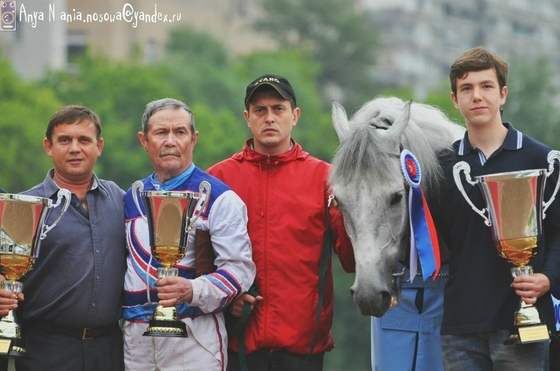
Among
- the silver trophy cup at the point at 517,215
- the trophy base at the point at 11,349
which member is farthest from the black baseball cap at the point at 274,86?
the trophy base at the point at 11,349

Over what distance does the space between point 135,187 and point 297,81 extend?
187 ft

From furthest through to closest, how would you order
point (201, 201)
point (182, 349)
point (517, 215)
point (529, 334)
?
1. point (201, 201)
2. point (182, 349)
3. point (517, 215)
4. point (529, 334)

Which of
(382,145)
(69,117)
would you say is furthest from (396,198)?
(69,117)

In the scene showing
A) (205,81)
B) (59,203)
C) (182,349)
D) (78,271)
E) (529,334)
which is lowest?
(182,349)

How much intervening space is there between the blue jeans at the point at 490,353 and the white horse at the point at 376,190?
17.1 inches

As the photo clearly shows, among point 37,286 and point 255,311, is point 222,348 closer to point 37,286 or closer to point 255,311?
point 255,311

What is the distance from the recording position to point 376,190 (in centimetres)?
693

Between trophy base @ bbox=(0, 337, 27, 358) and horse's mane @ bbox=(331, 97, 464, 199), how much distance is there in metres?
2.00

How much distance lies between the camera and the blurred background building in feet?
228

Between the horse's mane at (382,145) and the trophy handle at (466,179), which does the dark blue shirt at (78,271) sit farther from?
the trophy handle at (466,179)

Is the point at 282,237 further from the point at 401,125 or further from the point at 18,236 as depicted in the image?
the point at 18,236

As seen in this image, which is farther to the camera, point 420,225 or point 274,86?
point 274,86

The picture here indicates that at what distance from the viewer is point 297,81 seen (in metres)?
64.1

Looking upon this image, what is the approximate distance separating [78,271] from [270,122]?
4.77 ft
